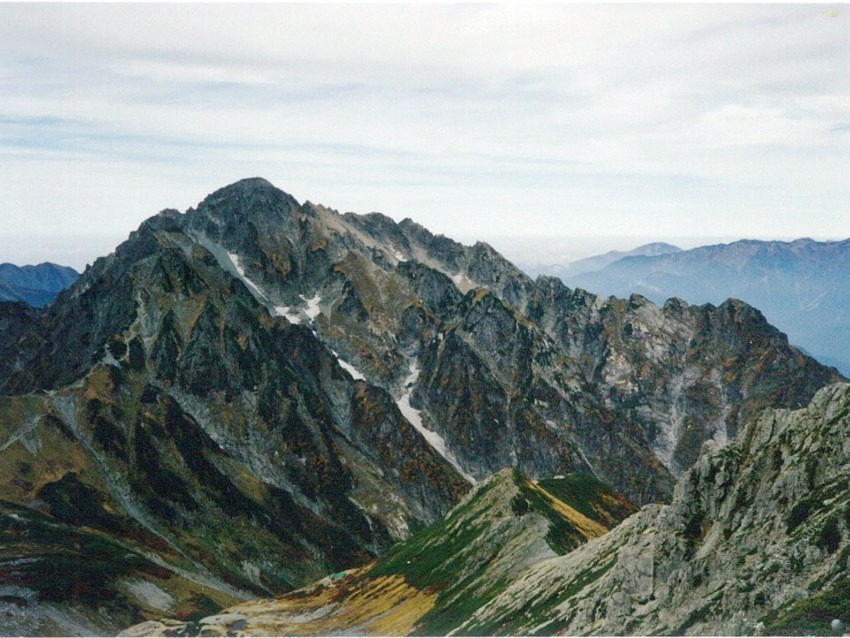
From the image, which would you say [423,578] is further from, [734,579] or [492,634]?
[734,579]

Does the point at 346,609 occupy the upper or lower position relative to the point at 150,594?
upper

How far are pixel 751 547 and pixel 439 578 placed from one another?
327ft

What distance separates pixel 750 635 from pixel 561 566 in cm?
6248

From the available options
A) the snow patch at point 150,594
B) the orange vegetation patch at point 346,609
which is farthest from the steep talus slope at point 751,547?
the snow patch at point 150,594

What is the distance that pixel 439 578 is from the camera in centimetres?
15412

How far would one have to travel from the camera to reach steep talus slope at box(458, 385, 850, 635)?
186ft

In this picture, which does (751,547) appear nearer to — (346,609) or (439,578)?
(439,578)

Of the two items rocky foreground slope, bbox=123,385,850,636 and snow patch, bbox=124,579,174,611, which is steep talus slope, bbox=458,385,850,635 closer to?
rocky foreground slope, bbox=123,385,850,636

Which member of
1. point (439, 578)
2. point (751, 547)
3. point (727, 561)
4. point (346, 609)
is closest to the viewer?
point (751, 547)

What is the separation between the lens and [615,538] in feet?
357

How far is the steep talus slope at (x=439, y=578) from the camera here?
452 feet

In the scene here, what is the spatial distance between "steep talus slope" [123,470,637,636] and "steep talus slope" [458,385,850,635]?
53.2 metres

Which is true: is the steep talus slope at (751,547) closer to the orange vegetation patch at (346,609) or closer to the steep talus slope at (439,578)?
the steep talus slope at (439,578)

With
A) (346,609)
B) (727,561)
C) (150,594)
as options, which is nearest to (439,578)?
(346,609)
